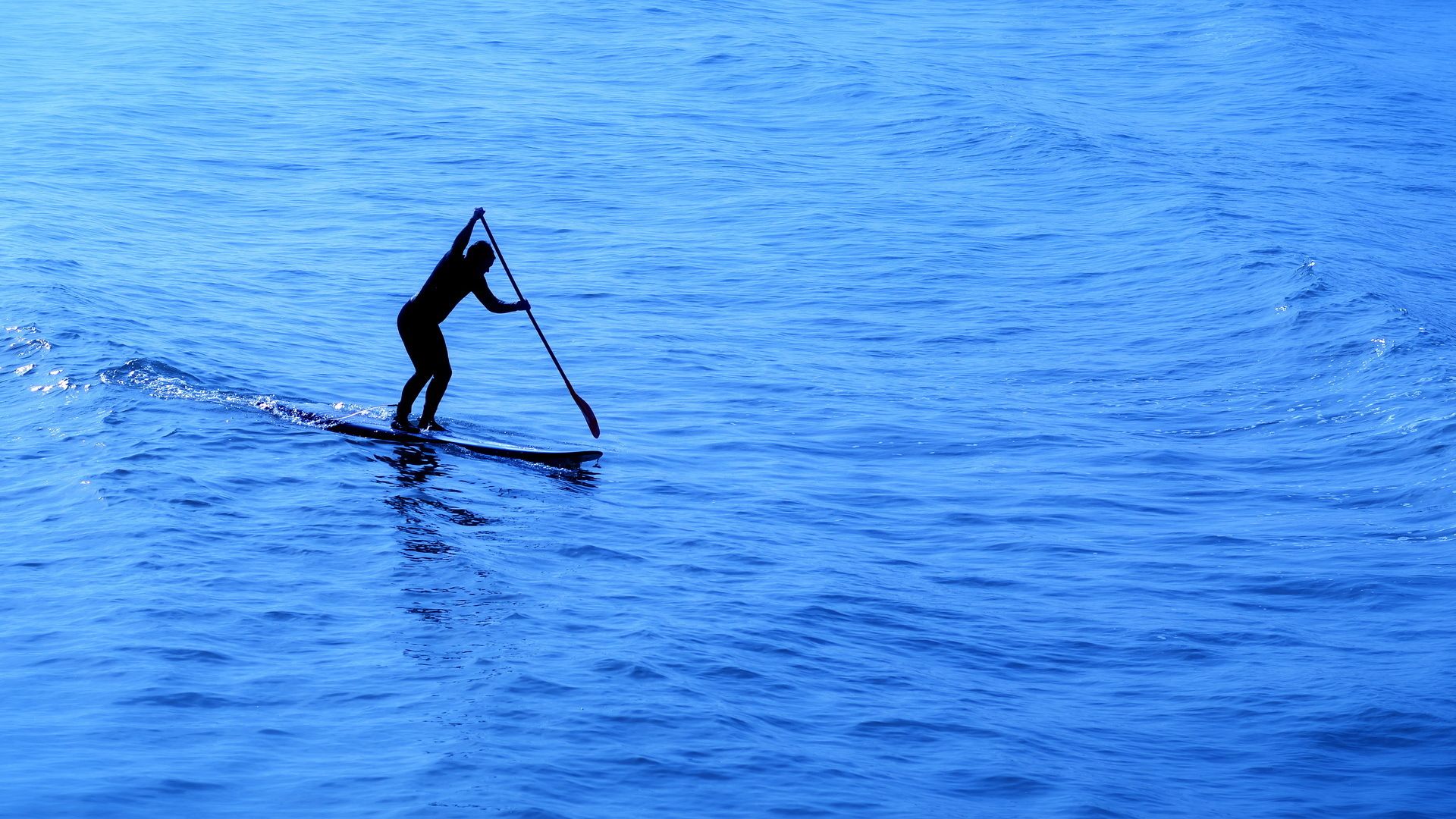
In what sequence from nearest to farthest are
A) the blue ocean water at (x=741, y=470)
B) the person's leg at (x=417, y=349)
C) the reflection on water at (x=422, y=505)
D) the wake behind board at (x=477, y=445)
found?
the blue ocean water at (x=741, y=470) → the reflection on water at (x=422, y=505) → the person's leg at (x=417, y=349) → the wake behind board at (x=477, y=445)

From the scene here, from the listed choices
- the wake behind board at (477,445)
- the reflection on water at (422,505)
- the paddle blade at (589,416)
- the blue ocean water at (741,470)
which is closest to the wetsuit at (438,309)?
the wake behind board at (477,445)

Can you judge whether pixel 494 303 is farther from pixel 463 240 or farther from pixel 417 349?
pixel 417 349

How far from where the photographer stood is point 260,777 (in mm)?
6254

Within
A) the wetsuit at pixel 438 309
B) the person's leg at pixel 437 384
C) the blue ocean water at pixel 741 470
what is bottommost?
the blue ocean water at pixel 741 470

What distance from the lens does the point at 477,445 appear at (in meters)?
10.2

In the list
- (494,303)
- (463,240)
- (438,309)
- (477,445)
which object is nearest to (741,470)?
(477,445)

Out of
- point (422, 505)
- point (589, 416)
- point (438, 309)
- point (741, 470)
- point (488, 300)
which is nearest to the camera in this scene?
point (422, 505)

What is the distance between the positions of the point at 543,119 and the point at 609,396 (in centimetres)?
1330

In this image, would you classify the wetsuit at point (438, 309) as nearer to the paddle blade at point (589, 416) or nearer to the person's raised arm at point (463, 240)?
the person's raised arm at point (463, 240)

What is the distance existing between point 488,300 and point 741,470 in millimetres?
2183

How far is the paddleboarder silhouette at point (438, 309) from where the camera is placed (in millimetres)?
9898

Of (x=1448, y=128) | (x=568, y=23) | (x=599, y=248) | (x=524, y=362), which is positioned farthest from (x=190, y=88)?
(x=1448, y=128)

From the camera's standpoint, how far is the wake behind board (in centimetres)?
1023

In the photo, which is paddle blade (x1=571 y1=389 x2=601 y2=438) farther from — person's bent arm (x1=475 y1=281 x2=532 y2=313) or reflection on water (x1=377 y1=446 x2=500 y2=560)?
reflection on water (x1=377 y1=446 x2=500 y2=560)
